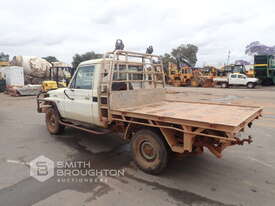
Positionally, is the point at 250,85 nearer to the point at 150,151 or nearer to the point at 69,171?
the point at 150,151

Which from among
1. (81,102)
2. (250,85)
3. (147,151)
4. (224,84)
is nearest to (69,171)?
(147,151)

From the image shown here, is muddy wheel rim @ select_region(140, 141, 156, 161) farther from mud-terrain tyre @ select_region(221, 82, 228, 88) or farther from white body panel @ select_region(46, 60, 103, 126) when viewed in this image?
mud-terrain tyre @ select_region(221, 82, 228, 88)

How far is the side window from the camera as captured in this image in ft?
15.8

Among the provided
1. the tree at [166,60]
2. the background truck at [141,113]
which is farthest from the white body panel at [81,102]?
the tree at [166,60]

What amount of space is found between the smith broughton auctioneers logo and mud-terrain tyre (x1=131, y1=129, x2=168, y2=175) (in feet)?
1.42

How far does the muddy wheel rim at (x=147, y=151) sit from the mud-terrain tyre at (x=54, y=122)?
10.5 feet

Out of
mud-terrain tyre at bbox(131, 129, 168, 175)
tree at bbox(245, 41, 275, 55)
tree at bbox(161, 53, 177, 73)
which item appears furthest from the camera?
tree at bbox(245, 41, 275, 55)

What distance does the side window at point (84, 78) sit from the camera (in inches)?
189

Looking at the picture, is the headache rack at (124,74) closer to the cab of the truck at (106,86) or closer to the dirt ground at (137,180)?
the cab of the truck at (106,86)

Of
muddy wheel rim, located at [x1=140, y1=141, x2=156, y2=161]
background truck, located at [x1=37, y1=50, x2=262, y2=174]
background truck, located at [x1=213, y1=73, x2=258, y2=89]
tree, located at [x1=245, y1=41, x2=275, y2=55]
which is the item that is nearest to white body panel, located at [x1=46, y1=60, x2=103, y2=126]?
background truck, located at [x1=37, y1=50, x2=262, y2=174]

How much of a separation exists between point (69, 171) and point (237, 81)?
24.6 meters

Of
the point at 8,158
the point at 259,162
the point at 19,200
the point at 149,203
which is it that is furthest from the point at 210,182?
the point at 8,158

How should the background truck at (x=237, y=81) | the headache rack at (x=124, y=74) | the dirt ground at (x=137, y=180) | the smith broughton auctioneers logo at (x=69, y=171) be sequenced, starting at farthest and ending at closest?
the background truck at (x=237, y=81) < the headache rack at (x=124, y=74) < the smith broughton auctioneers logo at (x=69, y=171) < the dirt ground at (x=137, y=180)

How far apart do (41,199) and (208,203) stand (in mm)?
2412
